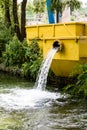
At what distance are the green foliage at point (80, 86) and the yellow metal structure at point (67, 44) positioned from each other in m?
0.40

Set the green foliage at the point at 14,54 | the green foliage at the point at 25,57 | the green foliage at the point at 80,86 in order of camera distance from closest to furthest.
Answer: the green foliage at the point at 80,86 → the green foliage at the point at 25,57 → the green foliage at the point at 14,54

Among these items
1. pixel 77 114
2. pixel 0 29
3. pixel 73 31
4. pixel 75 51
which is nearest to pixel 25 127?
pixel 77 114

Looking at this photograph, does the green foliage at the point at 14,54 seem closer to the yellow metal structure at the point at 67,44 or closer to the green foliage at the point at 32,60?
the green foliage at the point at 32,60

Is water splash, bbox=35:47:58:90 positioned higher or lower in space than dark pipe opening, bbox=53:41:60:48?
lower

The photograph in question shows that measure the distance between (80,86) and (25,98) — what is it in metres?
1.79

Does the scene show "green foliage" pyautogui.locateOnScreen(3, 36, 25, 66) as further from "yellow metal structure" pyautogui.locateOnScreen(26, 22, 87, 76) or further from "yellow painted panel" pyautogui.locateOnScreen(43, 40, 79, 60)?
"yellow painted panel" pyautogui.locateOnScreen(43, 40, 79, 60)

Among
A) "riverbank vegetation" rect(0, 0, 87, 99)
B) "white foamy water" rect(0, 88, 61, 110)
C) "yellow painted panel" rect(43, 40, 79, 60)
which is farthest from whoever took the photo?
"yellow painted panel" rect(43, 40, 79, 60)

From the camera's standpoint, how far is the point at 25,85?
48.4 ft

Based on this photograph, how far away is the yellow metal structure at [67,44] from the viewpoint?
12.7 meters

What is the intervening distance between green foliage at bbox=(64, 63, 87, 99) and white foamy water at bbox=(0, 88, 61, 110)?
448 millimetres

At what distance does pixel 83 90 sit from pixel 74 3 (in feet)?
27.6

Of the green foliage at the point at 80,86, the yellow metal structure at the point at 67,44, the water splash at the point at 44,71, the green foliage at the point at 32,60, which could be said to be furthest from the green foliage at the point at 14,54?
the green foliage at the point at 80,86

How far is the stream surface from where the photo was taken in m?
8.64

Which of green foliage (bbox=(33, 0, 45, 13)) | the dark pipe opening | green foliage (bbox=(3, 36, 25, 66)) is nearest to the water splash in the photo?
the dark pipe opening
